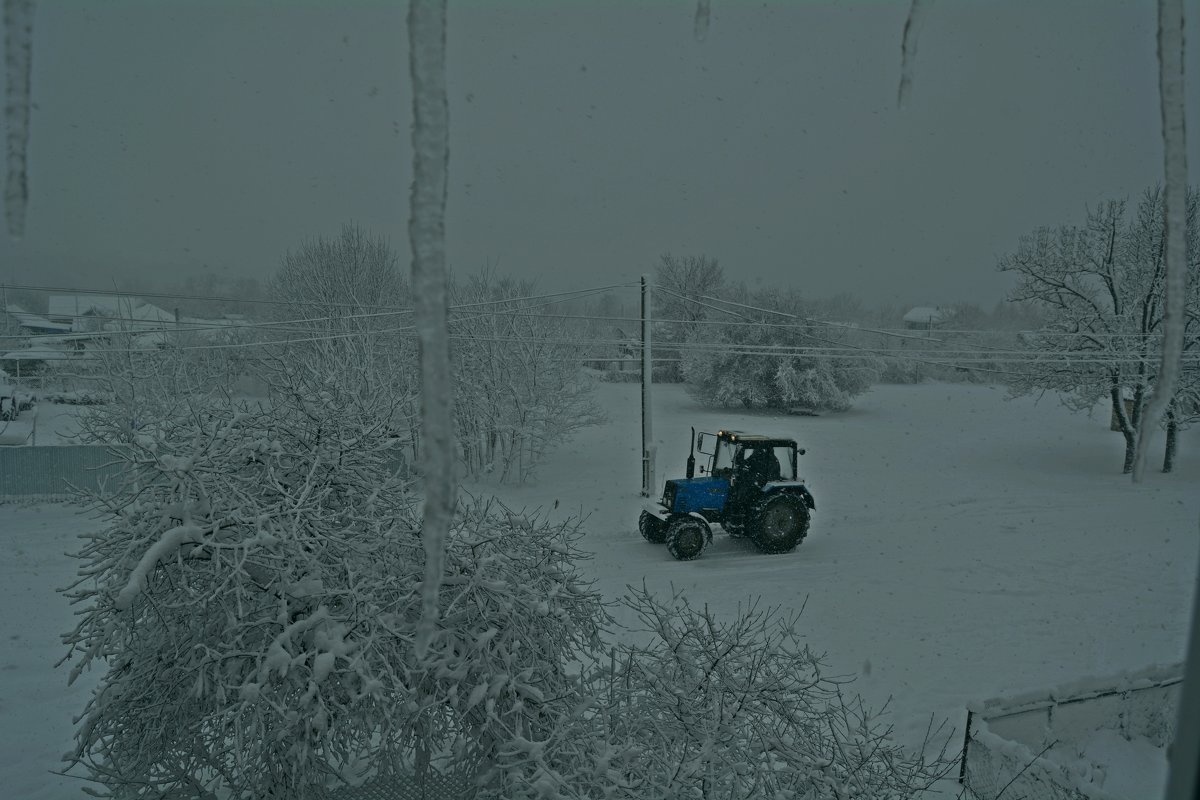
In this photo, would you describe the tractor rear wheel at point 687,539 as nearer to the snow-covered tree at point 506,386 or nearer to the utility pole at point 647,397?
the utility pole at point 647,397

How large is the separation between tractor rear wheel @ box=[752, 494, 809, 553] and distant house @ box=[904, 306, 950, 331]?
36.0 metres

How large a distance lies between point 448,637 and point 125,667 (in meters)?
1.78

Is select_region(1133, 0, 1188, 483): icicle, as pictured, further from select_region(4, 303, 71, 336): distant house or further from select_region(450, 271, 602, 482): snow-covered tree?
select_region(4, 303, 71, 336): distant house

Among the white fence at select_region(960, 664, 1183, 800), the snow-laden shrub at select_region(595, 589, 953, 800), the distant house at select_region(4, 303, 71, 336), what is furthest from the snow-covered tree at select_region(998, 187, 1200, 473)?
the distant house at select_region(4, 303, 71, 336)

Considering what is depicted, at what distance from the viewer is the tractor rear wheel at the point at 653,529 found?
1249 cm

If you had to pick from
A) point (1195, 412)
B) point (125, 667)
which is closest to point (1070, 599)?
point (125, 667)

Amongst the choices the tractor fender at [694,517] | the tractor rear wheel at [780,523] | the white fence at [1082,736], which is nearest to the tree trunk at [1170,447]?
the tractor rear wheel at [780,523]

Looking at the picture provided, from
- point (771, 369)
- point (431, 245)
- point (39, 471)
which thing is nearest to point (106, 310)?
point (39, 471)

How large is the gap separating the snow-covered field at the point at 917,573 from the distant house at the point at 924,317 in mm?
22204

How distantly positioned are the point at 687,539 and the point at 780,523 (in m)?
1.74

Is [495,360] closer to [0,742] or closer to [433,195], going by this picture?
[0,742]

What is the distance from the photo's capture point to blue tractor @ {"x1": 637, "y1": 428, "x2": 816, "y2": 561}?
1191 centimetres

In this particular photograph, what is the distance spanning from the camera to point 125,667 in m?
3.94

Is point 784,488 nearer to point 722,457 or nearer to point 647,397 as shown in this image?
point 722,457
